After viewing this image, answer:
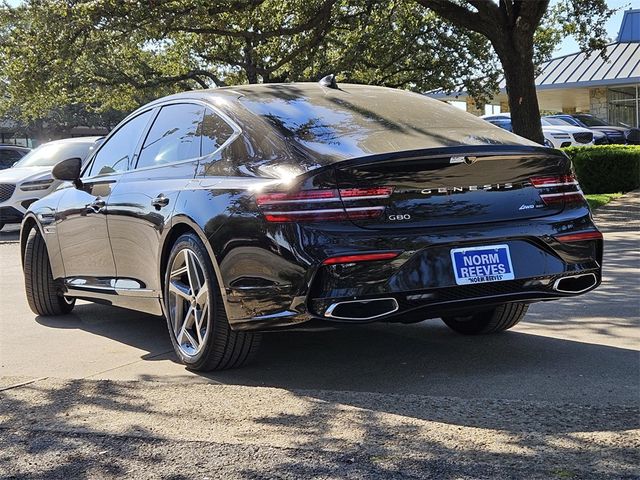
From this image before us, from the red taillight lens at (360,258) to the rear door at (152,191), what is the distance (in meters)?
1.22

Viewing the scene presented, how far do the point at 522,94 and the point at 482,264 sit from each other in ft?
38.4

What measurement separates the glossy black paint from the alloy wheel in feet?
0.57

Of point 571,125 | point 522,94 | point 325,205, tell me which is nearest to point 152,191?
point 325,205

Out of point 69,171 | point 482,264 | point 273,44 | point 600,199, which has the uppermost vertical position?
point 273,44

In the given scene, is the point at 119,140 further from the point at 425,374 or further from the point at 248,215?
the point at 425,374

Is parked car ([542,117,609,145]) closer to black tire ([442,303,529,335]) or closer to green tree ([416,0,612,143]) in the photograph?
green tree ([416,0,612,143])

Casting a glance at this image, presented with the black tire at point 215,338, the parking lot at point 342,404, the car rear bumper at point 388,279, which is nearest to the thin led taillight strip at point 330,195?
the car rear bumper at point 388,279

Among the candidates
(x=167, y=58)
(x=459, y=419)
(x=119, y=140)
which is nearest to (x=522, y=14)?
(x=119, y=140)

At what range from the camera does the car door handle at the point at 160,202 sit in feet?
16.8

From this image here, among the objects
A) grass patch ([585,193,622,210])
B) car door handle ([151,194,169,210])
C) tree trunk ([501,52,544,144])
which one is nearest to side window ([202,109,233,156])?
car door handle ([151,194,169,210])

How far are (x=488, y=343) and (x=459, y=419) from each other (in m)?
1.66

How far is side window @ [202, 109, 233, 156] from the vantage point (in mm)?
5031

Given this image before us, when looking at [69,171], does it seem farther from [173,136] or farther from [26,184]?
[26,184]

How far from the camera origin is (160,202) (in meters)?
5.17
